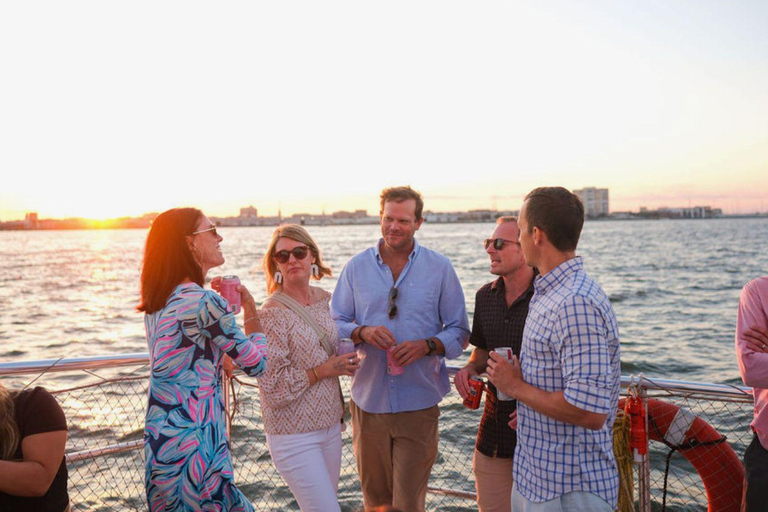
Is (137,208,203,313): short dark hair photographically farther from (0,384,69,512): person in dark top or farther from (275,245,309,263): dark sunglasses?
(275,245,309,263): dark sunglasses

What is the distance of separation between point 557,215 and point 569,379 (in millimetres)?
595

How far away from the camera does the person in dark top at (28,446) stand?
238 centimetres

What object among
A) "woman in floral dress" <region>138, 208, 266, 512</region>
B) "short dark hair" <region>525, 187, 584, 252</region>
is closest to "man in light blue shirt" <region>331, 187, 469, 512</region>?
"woman in floral dress" <region>138, 208, 266, 512</region>

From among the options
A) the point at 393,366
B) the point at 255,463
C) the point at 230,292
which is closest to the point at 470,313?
the point at 255,463

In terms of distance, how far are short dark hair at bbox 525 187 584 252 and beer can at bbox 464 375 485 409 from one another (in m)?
1.10

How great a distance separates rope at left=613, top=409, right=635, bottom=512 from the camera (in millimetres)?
3254

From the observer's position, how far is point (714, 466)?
11.8 ft

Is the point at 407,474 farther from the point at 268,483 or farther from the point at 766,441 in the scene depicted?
the point at 268,483

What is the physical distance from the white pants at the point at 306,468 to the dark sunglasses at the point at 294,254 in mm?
953

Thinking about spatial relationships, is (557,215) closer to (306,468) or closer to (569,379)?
(569,379)

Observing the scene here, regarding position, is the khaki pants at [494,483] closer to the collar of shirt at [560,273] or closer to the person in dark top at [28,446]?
the collar of shirt at [560,273]

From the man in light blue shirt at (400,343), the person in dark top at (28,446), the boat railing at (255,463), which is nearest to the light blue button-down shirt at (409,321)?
the man in light blue shirt at (400,343)

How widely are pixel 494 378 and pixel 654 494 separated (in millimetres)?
5226

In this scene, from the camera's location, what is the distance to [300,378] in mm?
3246
